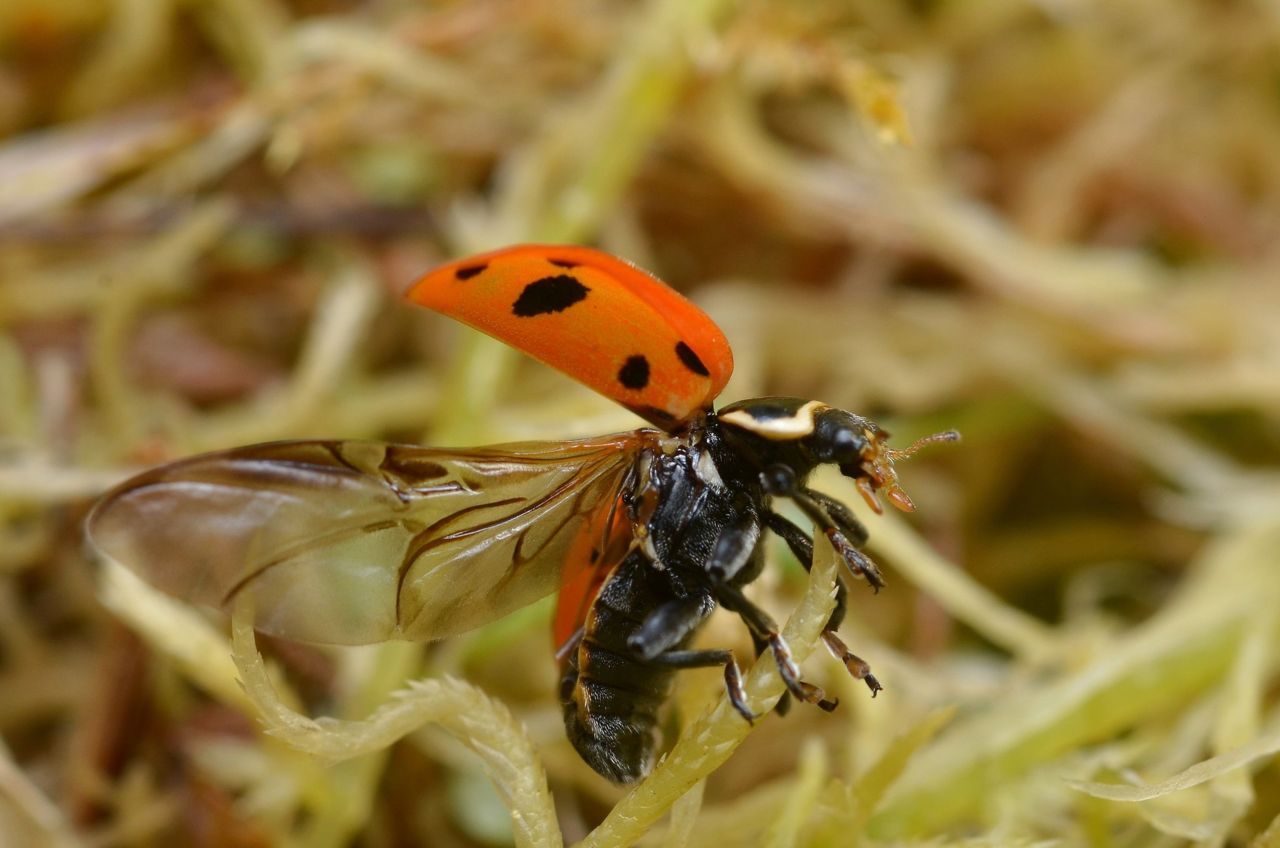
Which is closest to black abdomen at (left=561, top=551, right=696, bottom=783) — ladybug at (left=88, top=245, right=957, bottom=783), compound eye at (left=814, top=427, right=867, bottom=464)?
ladybug at (left=88, top=245, right=957, bottom=783)

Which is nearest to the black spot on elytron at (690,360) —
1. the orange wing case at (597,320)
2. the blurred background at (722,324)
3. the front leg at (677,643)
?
the orange wing case at (597,320)

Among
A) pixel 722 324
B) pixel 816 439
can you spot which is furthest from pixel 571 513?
pixel 722 324

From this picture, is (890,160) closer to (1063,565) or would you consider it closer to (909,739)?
(1063,565)

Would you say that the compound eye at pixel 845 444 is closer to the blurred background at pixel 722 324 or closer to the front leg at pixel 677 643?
the front leg at pixel 677 643

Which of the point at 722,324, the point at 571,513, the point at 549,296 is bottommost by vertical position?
the point at 722,324

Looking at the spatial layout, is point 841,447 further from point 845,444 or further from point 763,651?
point 763,651

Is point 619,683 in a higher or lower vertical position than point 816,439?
lower
